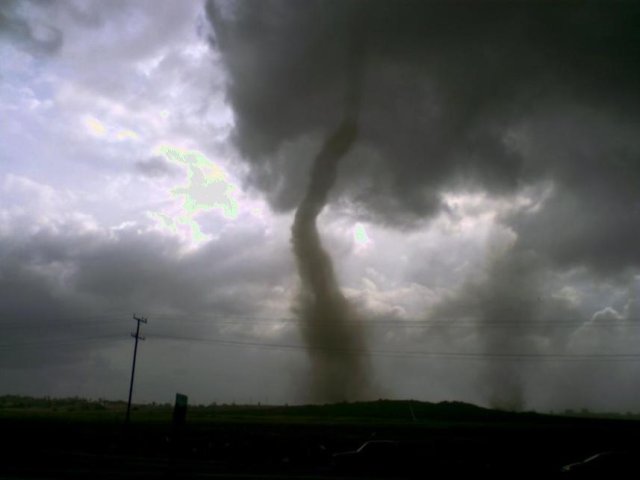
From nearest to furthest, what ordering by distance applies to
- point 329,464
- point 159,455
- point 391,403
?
point 329,464
point 159,455
point 391,403

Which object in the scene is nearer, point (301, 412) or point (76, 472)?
point (76, 472)

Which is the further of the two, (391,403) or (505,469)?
(391,403)

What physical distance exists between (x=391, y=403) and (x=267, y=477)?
130 metres

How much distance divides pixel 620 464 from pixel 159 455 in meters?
31.8

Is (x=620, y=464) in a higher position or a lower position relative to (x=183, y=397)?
lower

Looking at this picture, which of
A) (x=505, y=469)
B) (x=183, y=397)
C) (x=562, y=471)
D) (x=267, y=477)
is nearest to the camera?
(x=183, y=397)

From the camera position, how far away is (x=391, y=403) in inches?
5851

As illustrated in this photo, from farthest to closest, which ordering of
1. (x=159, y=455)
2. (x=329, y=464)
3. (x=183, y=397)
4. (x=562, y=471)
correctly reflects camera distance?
(x=159, y=455)
(x=329, y=464)
(x=562, y=471)
(x=183, y=397)

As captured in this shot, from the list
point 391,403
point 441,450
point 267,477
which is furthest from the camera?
point 391,403

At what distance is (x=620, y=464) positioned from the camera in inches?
1059

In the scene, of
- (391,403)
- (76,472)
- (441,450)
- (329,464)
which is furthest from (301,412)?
(76,472)

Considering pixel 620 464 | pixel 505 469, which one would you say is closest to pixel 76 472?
pixel 505 469

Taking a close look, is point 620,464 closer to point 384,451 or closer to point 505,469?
point 505,469

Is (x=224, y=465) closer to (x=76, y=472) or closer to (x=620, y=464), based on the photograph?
(x=76, y=472)
